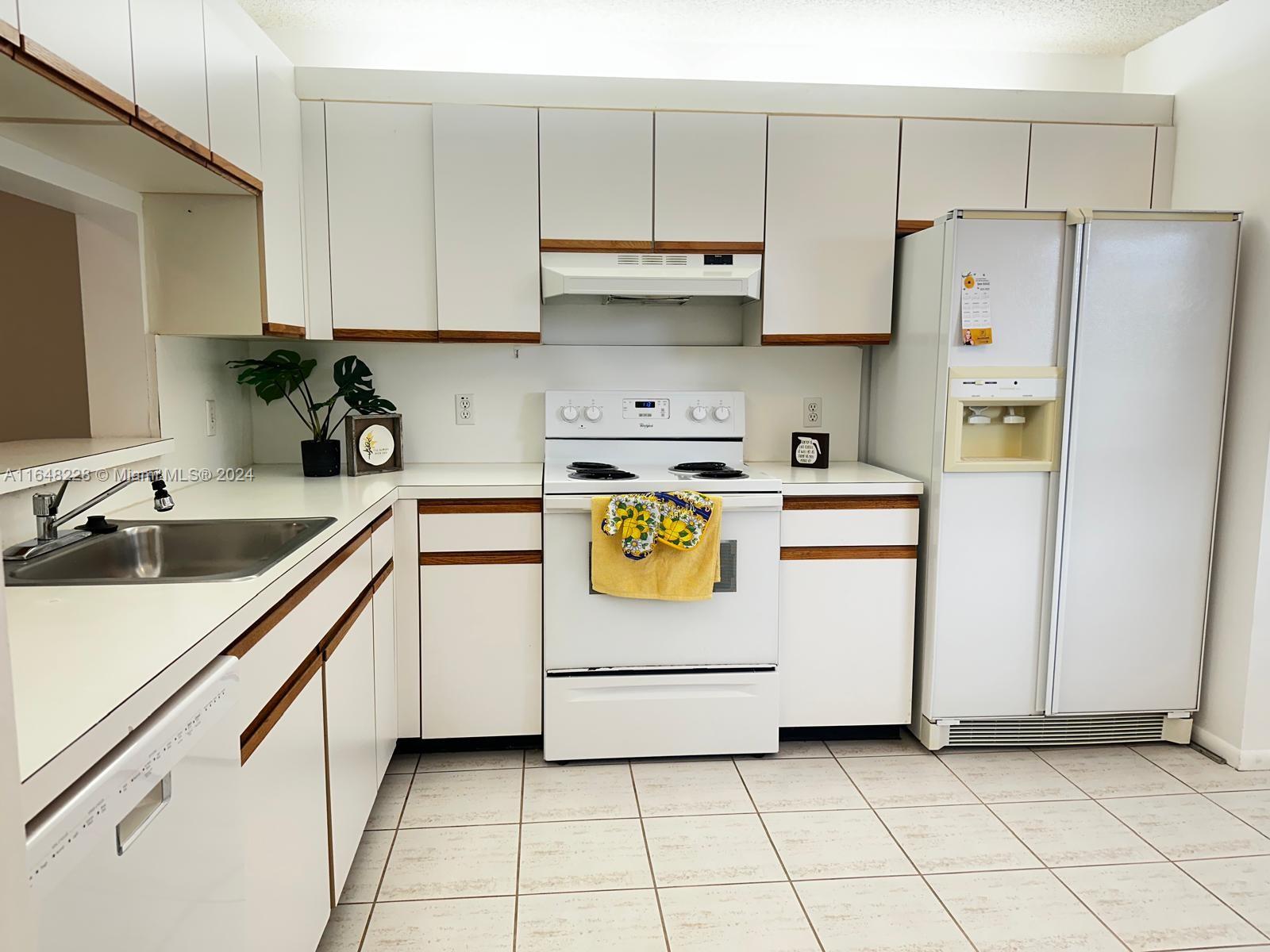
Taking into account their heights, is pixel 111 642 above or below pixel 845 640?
above

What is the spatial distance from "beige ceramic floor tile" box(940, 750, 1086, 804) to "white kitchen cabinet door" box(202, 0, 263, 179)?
8.94ft

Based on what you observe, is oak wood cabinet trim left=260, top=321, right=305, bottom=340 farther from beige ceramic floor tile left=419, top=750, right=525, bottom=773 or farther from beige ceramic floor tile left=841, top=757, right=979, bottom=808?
beige ceramic floor tile left=841, top=757, right=979, bottom=808

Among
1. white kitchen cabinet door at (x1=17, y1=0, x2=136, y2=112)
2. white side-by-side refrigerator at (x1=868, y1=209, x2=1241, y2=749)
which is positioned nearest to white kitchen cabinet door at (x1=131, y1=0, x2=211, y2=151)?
white kitchen cabinet door at (x1=17, y1=0, x2=136, y2=112)

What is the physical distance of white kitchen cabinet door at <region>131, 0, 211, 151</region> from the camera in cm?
163

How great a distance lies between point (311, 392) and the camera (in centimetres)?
315

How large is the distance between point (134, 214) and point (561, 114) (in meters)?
1.32

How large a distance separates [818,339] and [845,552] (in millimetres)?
775

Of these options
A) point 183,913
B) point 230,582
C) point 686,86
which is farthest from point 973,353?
point 183,913

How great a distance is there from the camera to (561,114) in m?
2.79

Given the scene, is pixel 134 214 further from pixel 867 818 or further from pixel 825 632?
pixel 867 818

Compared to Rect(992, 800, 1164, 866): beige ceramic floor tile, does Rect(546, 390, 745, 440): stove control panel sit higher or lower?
higher

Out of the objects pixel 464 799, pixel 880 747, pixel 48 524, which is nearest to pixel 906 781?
pixel 880 747

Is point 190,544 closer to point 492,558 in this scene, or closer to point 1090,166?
point 492,558

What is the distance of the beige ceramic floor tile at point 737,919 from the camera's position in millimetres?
1832
